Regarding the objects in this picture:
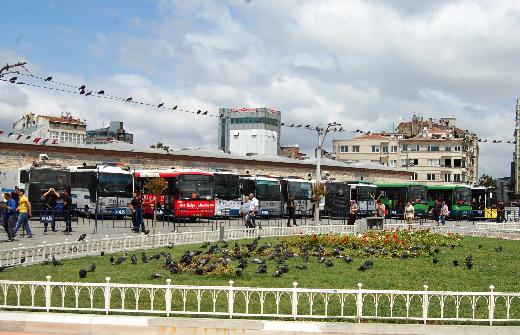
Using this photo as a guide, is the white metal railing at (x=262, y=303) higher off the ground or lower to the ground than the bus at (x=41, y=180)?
lower

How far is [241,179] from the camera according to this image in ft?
134

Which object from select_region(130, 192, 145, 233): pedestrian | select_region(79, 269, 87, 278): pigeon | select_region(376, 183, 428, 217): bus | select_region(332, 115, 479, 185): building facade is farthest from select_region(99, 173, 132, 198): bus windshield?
select_region(332, 115, 479, 185): building facade

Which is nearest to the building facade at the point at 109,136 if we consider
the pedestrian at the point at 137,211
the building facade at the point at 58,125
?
the building facade at the point at 58,125

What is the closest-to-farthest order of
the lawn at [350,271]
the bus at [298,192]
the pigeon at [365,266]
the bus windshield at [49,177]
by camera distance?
the lawn at [350,271]
the pigeon at [365,266]
the bus windshield at [49,177]
the bus at [298,192]

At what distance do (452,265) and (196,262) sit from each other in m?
6.84

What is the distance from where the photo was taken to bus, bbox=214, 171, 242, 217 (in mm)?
37844

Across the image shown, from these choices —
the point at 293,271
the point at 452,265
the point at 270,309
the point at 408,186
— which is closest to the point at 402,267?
the point at 452,265

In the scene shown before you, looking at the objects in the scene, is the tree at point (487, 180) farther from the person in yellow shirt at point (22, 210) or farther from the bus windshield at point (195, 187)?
the person in yellow shirt at point (22, 210)

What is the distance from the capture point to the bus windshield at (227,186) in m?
37.9

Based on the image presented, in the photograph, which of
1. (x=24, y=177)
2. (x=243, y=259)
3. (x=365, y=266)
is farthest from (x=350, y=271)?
(x=24, y=177)

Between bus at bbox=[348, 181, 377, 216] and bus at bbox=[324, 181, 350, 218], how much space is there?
42 cm

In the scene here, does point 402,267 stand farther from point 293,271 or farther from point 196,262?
point 196,262

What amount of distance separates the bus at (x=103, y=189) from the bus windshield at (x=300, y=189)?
446 inches

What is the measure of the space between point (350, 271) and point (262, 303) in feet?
20.7
